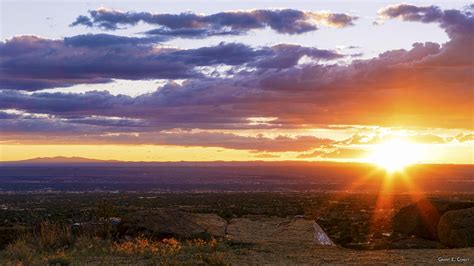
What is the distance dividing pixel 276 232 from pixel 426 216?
19.5 feet

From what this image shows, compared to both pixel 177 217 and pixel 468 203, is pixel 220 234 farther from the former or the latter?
pixel 468 203

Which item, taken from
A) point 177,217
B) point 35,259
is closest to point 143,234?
point 177,217

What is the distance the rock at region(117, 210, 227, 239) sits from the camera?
69.7 feet

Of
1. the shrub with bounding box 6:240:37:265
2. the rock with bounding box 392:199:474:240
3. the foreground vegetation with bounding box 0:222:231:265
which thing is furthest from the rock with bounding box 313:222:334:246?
the shrub with bounding box 6:240:37:265

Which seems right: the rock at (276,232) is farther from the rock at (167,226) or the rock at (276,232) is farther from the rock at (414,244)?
the rock at (414,244)

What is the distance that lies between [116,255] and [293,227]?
24.8ft

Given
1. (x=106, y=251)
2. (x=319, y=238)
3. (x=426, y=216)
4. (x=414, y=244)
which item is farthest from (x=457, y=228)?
(x=106, y=251)

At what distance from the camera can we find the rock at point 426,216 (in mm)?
24078

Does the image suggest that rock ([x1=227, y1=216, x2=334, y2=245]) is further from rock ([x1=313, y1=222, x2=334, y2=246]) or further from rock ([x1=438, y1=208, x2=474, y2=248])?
rock ([x1=438, y1=208, x2=474, y2=248])

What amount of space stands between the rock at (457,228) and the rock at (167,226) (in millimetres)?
7167

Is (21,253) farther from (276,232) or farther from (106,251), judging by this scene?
(276,232)

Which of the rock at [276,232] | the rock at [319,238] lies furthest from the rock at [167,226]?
the rock at [319,238]

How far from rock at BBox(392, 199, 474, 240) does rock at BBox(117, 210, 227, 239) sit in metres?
7.07

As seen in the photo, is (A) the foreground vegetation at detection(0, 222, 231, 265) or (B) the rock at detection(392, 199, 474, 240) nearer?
(A) the foreground vegetation at detection(0, 222, 231, 265)
